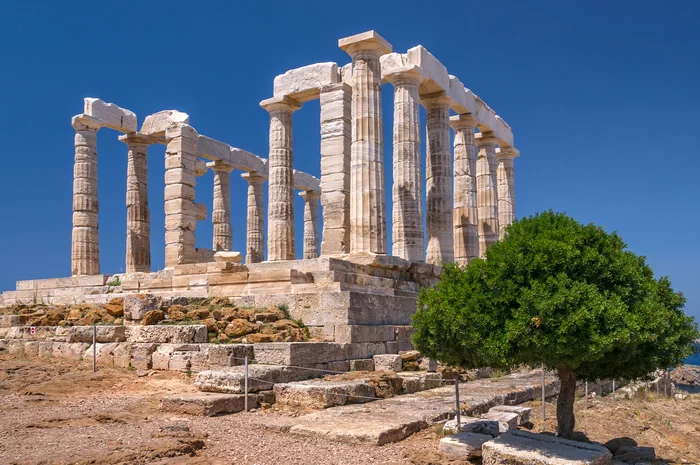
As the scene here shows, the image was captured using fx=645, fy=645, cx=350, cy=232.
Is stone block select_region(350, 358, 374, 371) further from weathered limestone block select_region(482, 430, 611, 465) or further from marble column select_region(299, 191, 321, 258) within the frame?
marble column select_region(299, 191, 321, 258)

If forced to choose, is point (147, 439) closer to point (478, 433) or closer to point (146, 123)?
point (478, 433)

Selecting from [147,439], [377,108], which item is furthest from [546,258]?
[377,108]

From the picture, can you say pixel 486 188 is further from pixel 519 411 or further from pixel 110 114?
pixel 519 411

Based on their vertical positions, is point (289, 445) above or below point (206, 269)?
below

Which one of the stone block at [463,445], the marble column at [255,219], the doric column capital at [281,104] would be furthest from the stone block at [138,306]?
the marble column at [255,219]

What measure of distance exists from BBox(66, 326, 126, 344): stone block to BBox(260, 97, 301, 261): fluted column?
9740 millimetres

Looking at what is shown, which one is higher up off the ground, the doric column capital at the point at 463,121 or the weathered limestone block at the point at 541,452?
the doric column capital at the point at 463,121

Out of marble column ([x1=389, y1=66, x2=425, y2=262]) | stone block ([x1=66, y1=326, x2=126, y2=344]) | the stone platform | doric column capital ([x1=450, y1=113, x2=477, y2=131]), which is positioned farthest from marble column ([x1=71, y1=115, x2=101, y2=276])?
doric column capital ([x1=450, y1=113, x2=477, y2=131])

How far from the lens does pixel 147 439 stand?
800 centimetres

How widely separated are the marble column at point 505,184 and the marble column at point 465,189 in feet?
16.1

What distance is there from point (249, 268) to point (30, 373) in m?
7.07

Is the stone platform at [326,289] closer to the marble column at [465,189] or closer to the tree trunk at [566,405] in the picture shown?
the marble column at [465,189]

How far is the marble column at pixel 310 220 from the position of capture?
37781 mm

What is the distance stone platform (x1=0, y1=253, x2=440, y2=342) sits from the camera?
47.8ft
